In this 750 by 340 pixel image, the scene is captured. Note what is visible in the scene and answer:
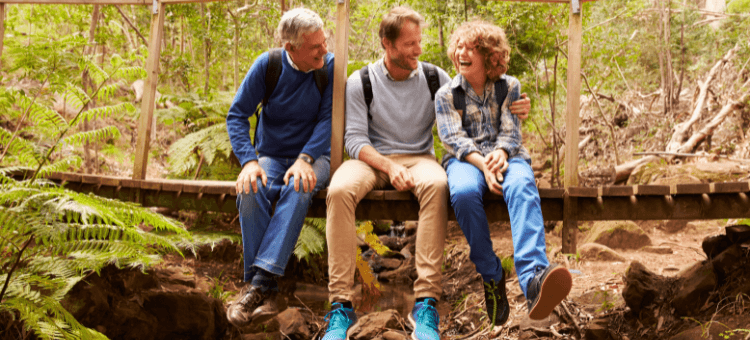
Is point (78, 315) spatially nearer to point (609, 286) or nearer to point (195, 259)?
point (195, 259)

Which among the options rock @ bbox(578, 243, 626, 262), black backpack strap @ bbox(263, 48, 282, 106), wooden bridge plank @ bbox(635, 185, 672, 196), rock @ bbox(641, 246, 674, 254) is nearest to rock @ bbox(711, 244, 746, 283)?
wooden bridge plank @ bbox(635, 185, 672, 196)

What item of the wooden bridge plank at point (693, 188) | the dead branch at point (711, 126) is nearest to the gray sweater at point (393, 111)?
the wooden bridge plank at point (693, 188)

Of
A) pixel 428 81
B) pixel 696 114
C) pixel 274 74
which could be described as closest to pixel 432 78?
pixel 428 81

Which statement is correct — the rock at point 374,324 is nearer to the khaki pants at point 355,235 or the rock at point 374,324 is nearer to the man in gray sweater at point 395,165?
the man in gray sweater at point 395,165

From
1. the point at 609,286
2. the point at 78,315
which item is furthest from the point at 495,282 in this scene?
the point at 78,315

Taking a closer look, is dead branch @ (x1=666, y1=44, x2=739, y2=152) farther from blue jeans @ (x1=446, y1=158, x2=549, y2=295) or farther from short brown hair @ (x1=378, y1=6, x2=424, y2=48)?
short brown hair @ (x1=378, y1=6, x2=424, y2=48)

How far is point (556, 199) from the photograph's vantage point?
9.94 feet

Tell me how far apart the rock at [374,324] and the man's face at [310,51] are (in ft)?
5.64

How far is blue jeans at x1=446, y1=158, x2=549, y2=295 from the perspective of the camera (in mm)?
2412

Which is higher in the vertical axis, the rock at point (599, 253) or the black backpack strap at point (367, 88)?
the black backpack strap at point (367, 88)

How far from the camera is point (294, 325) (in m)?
3.81

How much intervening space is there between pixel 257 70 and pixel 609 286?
10.8 feet

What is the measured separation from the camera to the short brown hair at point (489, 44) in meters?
2.95

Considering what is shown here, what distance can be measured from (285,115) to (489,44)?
1.31 meters
